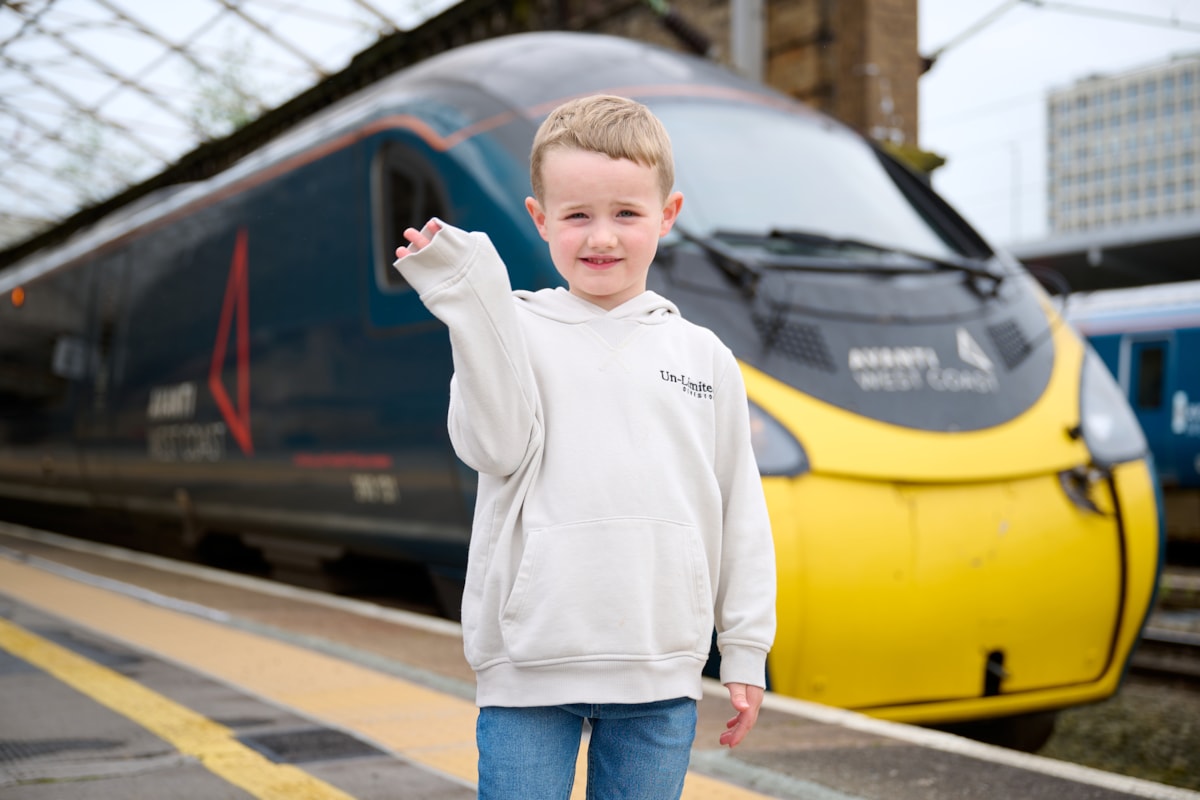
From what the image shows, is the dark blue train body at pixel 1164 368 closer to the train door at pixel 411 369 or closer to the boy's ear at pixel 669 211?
the train door at pixel 411 369

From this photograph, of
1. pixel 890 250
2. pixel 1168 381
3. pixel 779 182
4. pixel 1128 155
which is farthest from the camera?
pixel 1128 155

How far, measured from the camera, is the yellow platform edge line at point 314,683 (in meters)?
2.77

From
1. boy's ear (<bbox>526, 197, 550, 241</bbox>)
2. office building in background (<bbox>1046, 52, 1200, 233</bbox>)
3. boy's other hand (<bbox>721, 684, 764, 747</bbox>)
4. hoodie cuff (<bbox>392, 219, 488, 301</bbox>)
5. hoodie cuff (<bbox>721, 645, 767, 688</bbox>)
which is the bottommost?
boy's other hand (<bbox>721, 684, 764, 747</bbox>)

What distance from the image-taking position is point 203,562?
760 cm

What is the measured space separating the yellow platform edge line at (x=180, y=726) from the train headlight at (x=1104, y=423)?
264 cm

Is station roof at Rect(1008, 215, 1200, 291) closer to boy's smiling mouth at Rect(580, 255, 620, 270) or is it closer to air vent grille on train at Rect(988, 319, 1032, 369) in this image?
air vent grille on train at Rect(988, 319, 1032, 369)

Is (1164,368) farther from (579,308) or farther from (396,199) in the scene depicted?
(579,308)

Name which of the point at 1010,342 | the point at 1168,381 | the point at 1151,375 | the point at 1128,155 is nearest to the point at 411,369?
the point at 1010,342

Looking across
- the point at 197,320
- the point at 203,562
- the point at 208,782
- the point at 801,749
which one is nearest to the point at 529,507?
the point at 208,782

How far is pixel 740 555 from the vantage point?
1572mm

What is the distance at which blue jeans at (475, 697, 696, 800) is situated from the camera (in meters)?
1.46

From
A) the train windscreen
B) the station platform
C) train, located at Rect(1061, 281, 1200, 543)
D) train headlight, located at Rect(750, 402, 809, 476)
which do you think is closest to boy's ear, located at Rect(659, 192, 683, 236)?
the station platform

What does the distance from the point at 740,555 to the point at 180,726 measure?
1.92 metres

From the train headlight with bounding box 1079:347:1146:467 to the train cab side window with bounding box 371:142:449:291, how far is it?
Result: 241cm
